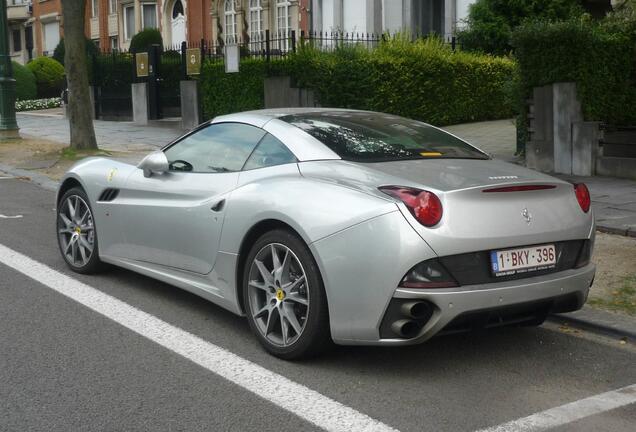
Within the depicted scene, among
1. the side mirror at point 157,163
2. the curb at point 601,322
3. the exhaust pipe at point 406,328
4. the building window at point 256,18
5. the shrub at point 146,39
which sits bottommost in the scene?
the curb at point 601,322

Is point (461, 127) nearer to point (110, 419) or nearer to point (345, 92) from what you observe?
point (345, 92)

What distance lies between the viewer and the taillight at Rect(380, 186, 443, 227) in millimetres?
4398

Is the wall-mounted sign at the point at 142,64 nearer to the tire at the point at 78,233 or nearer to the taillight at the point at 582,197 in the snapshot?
the tire at the point at 78,233

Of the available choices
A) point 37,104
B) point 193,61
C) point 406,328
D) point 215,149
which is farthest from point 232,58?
point 37,104

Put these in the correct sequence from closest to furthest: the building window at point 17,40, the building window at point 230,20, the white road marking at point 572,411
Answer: the white road marking at point 572,411
the building window at point 230,20
the building window at point 17,40

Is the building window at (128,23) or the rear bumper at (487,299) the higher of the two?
the building window at (128,23)

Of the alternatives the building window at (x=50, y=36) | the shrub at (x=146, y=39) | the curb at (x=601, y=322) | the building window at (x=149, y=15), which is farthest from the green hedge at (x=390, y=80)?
the building window at (x=50, y=36)

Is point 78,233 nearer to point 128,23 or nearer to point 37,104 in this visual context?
point 37,104

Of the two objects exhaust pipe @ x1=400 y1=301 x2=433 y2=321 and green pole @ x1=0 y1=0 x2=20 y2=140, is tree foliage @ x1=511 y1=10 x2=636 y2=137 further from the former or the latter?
green pole @ x1=0 y1=0 x2=20 y2=140

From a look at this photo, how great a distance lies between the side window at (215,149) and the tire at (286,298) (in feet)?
2.65

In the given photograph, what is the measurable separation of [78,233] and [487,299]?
12.4 feet

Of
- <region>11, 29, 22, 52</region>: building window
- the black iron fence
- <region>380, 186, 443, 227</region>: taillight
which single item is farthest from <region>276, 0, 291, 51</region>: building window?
<region>11, 29, 22, 52</region>: building window

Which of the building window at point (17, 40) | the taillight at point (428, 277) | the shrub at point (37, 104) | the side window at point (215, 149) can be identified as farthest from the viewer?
the building window at point (17, 40)

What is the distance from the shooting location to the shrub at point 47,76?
3853cm
